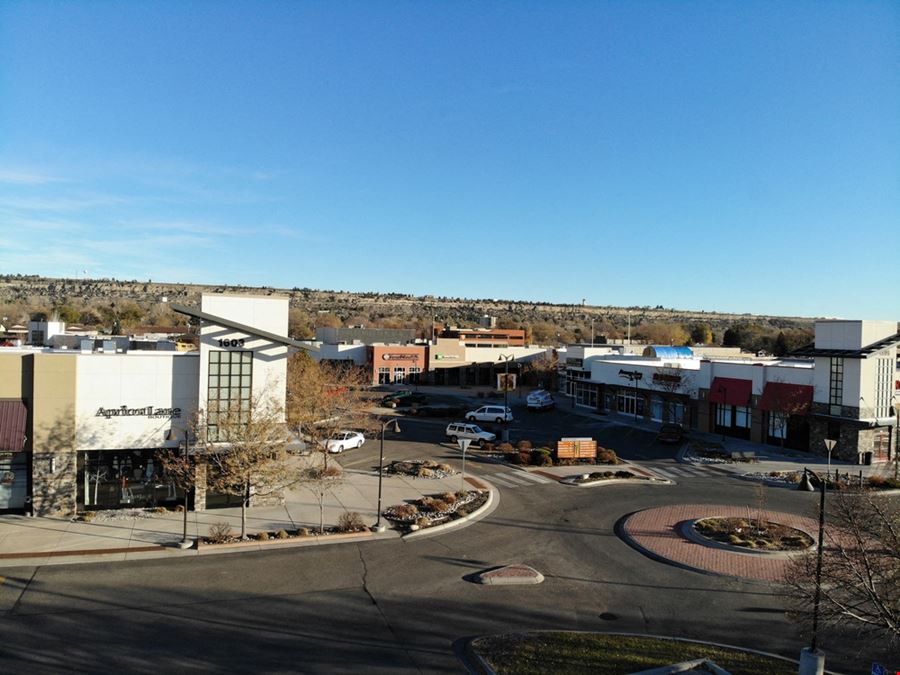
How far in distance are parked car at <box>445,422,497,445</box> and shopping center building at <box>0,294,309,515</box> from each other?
17.5 m

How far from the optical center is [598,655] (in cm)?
1316

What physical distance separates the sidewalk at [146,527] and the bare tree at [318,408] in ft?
13.2

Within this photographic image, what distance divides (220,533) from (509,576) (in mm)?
9496

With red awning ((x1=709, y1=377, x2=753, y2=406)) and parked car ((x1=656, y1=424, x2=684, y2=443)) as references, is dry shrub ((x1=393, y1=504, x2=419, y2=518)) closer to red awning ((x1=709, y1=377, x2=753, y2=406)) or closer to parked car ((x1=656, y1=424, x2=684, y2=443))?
parked car ((x1=656, y1=424, x2=684, y2=443))

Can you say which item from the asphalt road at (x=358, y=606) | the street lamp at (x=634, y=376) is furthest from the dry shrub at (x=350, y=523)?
the street lamp at (x=634, y=376)

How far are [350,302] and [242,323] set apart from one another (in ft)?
483

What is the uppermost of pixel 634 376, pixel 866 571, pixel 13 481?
pixel 634 376

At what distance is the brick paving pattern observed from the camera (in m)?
19.2

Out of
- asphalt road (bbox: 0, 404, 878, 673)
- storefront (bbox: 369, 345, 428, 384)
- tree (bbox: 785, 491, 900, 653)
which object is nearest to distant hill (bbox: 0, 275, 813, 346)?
storefront (bbox: 369, 345, 428, 384)

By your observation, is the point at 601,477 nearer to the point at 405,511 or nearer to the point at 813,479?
the point at 813,479

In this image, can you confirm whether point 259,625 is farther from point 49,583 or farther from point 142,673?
point 49,583

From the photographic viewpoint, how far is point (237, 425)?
21781 millimetres

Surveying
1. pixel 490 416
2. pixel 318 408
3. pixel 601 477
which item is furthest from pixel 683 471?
pixel 318 408

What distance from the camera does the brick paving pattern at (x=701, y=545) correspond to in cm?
1920
